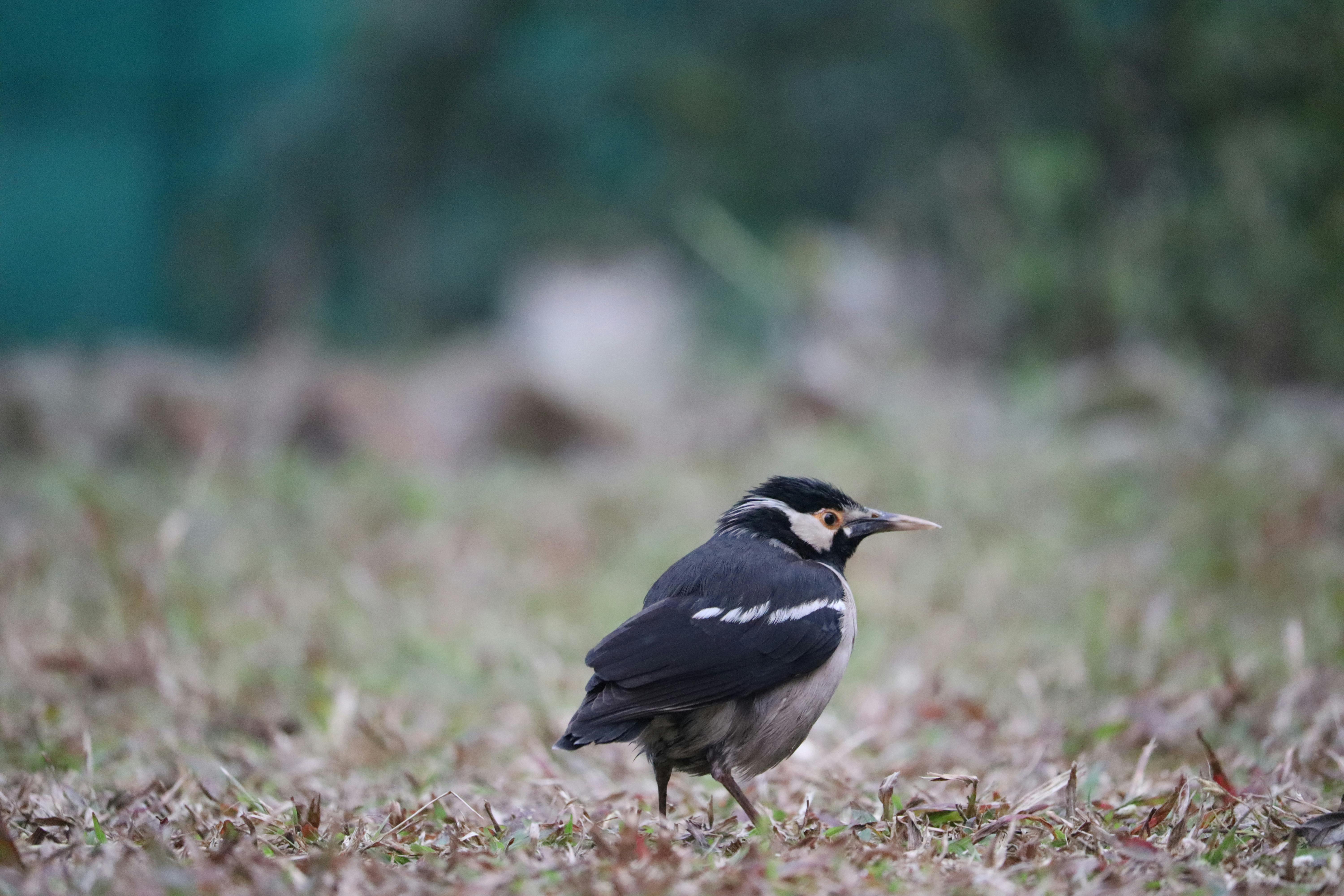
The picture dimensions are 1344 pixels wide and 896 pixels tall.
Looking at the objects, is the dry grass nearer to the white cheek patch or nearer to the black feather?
the black feather

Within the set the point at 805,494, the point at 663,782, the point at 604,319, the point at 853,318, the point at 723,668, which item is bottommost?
the point at 663,782

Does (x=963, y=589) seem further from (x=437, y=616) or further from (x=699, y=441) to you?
(x=699, y=441)

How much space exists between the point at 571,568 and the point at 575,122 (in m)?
6.75

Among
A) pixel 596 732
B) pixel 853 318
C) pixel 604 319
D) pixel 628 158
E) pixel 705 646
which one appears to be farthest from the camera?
pixel 604 319

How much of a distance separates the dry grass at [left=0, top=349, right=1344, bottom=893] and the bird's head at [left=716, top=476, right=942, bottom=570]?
1.99 feet

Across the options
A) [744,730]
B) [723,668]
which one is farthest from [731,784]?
[723,668]

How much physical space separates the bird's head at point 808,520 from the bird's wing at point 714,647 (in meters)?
0.29

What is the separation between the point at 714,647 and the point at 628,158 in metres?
9.38

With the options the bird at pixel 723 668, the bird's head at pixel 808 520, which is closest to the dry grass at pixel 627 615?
the bird at pixel 723 668

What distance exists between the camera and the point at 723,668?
2.68 meters

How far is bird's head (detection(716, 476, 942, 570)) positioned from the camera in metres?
3.18

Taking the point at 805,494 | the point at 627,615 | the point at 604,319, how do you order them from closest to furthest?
the point at 805,494 → the point at 627,615 → the point at 604,319

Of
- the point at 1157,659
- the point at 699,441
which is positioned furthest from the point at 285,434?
the point at 1157,659

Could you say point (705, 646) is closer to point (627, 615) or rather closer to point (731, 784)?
point (731, 784)
